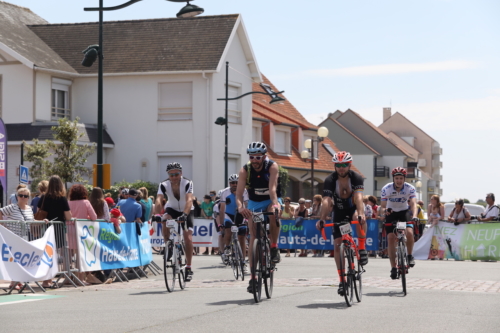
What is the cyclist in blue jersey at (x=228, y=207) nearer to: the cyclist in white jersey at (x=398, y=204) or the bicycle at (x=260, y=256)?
the cyclist in white jersey at (x=398, y=204)

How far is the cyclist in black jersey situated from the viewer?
1134 cm

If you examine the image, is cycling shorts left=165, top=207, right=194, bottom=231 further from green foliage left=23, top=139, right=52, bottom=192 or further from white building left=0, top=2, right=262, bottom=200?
white building left=0, top=2, right=262, bottom=200

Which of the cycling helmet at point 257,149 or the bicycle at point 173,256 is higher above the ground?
the cycling helmet at point 257,149

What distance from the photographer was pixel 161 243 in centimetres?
2692

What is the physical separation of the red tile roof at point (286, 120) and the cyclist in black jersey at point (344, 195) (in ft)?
121

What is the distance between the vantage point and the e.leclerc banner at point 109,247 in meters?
14.5

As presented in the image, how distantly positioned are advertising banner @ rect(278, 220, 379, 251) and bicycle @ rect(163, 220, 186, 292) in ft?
40.9

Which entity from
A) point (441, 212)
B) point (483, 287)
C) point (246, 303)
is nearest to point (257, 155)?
point (246, 303)

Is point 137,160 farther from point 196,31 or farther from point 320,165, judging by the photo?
point 320,165

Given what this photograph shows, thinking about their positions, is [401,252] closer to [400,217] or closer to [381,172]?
[400,217]

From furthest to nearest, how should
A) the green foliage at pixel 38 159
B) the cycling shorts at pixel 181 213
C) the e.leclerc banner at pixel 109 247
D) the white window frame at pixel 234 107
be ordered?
the white window frame at pixel 234 107 < the green foliage at pixel 38 159 < the e.leclerc banner at pixel 109 247 < the cycling shorts at pixel 181 213

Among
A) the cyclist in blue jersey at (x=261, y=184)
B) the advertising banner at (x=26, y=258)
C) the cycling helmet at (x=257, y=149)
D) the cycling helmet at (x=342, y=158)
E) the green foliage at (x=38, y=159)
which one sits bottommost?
the advertising banner at (x=26, y=258)

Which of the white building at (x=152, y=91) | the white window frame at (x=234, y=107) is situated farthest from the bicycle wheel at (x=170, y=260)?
the white window frame at (x=234, y=107)

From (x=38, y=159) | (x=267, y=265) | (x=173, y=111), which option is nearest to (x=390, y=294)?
(x=267, y=265)
